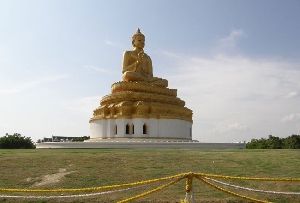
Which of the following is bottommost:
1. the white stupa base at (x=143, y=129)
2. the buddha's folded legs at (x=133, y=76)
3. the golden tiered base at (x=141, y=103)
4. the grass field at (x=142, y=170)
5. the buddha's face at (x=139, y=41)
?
the grass field at (x=142, y=170)

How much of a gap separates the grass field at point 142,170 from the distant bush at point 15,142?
66.8 feet

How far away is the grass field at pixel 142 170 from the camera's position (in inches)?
521

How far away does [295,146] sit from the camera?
41719mm

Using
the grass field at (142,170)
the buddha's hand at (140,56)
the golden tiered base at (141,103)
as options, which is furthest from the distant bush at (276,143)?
the grass field at (142,170)

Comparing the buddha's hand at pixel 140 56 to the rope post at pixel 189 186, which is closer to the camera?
the rope post at pixel 189 186

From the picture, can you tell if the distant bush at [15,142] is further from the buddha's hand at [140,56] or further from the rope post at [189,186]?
the rope post at [189,186]

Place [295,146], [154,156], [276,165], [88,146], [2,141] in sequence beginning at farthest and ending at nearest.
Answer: [295,146] → [2,141] → [88,146] → [154,156] → [276,165]

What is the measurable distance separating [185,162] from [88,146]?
13.1m

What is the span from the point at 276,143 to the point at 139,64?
649 inches

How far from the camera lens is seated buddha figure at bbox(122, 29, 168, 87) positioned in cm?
3909

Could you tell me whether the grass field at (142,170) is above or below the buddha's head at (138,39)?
below

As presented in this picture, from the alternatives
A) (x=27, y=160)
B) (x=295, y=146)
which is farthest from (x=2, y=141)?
(x=295, y=146)

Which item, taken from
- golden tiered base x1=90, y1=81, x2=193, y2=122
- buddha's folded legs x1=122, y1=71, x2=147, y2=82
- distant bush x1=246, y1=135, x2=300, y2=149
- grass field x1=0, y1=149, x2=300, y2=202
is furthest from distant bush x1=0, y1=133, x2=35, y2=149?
distant bush x1=246, y1=135, x2=300, y2=149

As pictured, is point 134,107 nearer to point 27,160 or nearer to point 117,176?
point 27,160
